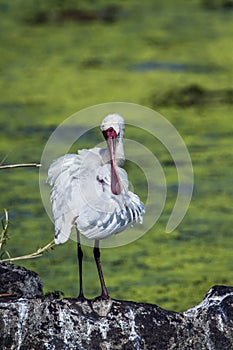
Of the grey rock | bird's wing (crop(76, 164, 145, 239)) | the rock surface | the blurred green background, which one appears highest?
the blurred green background

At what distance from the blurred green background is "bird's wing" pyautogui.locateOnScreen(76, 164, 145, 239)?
6.02 feet

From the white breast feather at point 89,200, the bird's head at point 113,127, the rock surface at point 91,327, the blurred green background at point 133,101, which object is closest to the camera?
the rock surface at point 91,327

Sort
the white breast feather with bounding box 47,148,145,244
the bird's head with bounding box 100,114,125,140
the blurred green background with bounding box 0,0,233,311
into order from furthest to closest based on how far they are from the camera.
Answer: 1. the blurred green background with bounding box 0,0,233,311
2. the bird's head with bounding box 100,114,125,140
3. the white breast feather with bounding box 47,148,145,244

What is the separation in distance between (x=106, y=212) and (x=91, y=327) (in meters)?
0.44

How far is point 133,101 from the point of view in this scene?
9.16 meters

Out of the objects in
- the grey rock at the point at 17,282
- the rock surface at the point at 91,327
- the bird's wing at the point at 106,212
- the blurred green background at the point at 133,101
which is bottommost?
the rock surface at the point at 91,327

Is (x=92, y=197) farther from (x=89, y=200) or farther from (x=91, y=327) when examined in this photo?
(x=91, y=327)

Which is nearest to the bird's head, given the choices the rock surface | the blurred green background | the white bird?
the white bird

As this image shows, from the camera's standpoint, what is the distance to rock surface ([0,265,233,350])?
3877 millimetres

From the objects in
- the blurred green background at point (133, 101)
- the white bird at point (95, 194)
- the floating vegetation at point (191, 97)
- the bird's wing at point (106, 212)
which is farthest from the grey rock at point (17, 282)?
the floating vegetation at point (191, 97)

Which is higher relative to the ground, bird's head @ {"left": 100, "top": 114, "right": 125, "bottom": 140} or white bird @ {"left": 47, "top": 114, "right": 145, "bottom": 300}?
bird's head @ {"left": 100, "top": 114, "right": 125, "bottom": 140}

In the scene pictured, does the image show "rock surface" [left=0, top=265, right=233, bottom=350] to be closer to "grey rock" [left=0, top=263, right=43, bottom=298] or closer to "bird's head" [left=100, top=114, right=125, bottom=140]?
"grey rock" [left=0, top=263, right=43, bottom=298]

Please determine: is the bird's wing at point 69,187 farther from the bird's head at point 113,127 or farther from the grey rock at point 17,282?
the grey rock at point 17,282

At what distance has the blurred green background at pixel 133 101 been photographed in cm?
624
